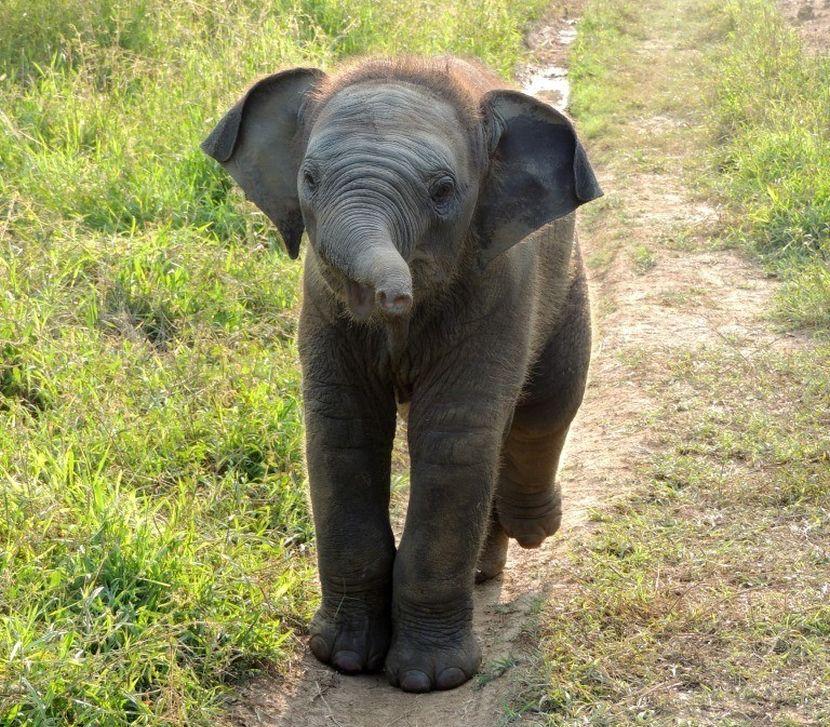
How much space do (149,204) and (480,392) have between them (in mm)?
3599

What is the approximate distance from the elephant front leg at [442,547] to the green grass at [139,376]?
1.46 ft

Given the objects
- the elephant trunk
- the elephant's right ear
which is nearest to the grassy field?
the elephant trunk

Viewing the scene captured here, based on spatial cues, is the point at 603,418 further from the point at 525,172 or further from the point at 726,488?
the point at 525,172

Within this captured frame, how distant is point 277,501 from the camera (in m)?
5.14

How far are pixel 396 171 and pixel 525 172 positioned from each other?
2.18ft

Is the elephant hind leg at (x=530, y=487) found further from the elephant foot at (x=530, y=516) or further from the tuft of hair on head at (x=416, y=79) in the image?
the tuft of hair on head at (x=416, y=79)

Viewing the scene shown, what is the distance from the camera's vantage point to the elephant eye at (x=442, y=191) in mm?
3510

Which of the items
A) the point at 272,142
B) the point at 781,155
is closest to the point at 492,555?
the point at 272,142

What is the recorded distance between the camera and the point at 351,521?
4082 millimetres

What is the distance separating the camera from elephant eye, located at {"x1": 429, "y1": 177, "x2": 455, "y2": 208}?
3.51 metres

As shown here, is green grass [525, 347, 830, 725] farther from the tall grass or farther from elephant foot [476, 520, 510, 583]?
the tall grass

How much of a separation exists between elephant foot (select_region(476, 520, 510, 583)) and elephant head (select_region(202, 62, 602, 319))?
1.55 m

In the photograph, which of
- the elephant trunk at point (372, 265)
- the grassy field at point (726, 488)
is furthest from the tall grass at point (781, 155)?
the elephant trunk at point (372, 265)

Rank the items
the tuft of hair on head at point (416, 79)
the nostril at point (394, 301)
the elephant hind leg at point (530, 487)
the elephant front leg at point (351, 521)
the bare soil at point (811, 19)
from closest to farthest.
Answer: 1. the nostril at point (394, 301)
2. the tuft of hair on head at point (416, 79)
3. the elephant front leg at point (351, 521)
4. the elephant hind leg at point (530, 487)
5. the bare soil at point (811, 19)
